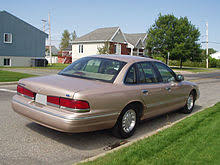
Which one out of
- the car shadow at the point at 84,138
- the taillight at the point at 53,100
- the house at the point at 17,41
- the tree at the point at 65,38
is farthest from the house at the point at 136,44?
the tree at the point at 65,38

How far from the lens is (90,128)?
170 inches

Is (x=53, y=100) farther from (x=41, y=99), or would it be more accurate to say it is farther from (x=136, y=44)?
(x=136, y=44)

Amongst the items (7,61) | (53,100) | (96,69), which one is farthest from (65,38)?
(53,100)

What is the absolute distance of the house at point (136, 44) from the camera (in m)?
48.3

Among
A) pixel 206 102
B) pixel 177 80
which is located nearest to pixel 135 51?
pixel 206 102

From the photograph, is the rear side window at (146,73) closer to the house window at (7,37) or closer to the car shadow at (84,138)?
the car shadow at (84,138)

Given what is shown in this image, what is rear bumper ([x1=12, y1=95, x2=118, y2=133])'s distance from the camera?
4.11 metres

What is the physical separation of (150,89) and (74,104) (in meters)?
2.03

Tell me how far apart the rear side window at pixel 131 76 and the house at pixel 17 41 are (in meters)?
28.9

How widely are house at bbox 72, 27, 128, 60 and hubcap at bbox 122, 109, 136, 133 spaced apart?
35402mm

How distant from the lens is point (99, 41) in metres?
41.5

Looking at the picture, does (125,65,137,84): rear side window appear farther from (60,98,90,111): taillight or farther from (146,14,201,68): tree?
(146,14,201,68): tree

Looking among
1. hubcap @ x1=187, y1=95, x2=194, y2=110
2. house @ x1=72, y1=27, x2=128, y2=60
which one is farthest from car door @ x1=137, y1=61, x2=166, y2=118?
house @ x1=72, y1=27, x2=128, y2=60

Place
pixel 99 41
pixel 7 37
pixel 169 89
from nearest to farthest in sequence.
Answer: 1. pixel 169 89
2. pixel 7 37
3. pixel 99 41
